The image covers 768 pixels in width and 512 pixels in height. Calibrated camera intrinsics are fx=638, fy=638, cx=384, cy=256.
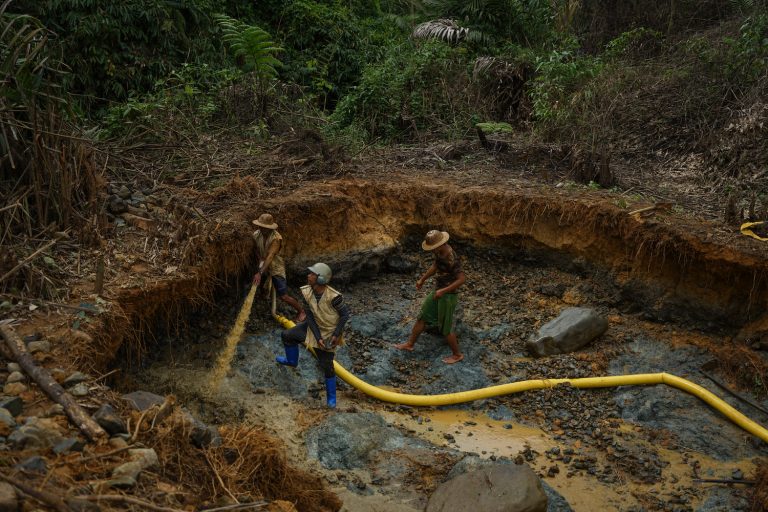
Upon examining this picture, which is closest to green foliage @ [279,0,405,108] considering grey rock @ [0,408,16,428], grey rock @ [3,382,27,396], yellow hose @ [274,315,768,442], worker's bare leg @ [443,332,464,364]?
worker's bare leg @ [443,332,464,364]

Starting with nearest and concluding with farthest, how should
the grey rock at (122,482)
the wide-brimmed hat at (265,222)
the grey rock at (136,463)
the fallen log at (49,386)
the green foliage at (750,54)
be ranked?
the grey rock at (122,482) < the grey rock at (136,463) < the fallen log at (49,386) < the wide-brimmed hat at (265,222) < the green foliage at (750,54)

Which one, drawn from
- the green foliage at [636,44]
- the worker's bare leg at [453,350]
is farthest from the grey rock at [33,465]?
the green foliage at [636,44]

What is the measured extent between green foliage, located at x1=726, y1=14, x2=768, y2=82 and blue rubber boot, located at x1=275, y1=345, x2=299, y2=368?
7654 millimetres

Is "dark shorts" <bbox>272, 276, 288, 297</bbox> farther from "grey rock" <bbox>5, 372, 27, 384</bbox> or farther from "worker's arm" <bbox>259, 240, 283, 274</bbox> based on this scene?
"grey rock" <bbox>5, 372, 27, 384</bbox>

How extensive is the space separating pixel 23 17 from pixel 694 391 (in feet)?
24.7

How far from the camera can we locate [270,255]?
6.83m

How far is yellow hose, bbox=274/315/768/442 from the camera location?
20.6 feet

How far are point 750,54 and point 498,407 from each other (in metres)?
6.81

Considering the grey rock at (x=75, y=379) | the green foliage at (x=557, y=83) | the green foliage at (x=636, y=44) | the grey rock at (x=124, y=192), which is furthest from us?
the green foliage at (x=636, y=44)

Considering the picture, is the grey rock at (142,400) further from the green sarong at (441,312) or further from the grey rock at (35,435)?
the green sarong at (441,312)

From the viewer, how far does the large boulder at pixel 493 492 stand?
477cm

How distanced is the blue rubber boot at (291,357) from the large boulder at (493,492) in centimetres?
217

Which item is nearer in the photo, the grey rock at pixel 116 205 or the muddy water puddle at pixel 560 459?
the muddy water puddle at pixel 560 459

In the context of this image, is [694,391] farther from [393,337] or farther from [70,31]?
[70,31]
